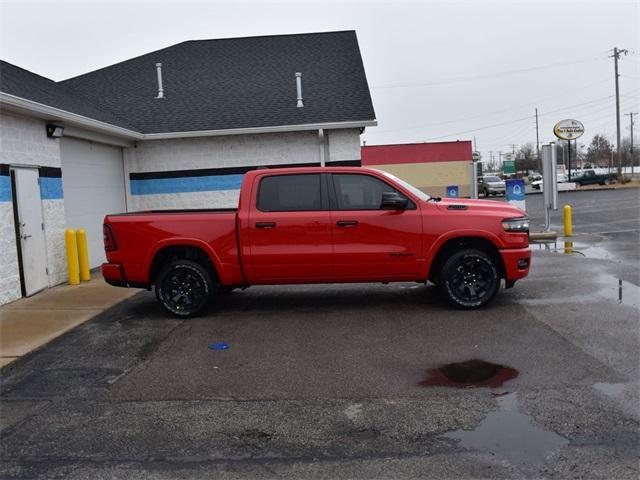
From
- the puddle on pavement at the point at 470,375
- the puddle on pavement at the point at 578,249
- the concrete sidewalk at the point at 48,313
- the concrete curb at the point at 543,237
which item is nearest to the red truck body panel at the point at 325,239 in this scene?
the concrete sidewalk at the point at 48,313

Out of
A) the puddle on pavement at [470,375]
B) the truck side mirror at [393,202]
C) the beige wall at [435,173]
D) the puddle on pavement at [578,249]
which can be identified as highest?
the beige wall at [435,173]

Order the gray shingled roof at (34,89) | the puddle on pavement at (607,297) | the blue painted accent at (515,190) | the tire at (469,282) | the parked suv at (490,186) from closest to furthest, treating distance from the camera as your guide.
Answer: the tire at (469,282), the puddle on pavement at (607,297), the gray shingled roof at (34,89), the blue painted accent at (515,190), the parked suv at (490,186)

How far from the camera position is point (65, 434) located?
4516 mm

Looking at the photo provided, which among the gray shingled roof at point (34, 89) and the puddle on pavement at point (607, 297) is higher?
the gray shingled roof at point (34, 89)

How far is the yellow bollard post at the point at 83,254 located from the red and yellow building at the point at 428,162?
30.4m

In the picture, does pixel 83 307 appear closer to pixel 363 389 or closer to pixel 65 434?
pixel 65 434

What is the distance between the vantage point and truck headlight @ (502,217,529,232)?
7.84 m

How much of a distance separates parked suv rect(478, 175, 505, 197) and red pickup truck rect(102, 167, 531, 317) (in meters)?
39.4

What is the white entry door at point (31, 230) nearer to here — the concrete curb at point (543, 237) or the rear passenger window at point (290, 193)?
the rear passenger window at point (290, 193)

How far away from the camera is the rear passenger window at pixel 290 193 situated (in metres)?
8.04

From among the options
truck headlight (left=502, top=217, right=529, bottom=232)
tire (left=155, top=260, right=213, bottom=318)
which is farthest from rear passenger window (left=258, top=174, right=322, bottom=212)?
truck headlight (left=502, top=217, right=529, bottom=232)

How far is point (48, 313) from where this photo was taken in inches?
340

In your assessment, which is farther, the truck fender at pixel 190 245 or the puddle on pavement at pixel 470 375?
the truck fender at pixel 190 245

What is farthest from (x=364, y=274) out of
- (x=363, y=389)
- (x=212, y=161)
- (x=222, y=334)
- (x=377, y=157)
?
(x=377, y=157)
